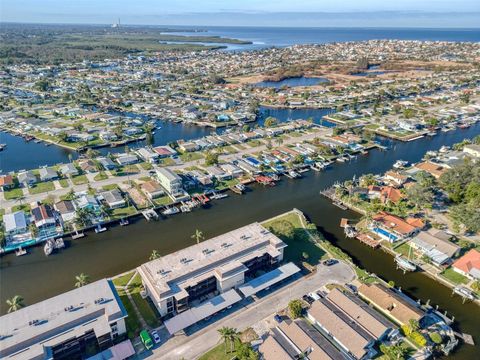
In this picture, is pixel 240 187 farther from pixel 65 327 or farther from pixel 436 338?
pixel 436 338

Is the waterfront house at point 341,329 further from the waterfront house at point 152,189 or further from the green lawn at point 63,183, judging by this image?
the green lawn at point 63,183

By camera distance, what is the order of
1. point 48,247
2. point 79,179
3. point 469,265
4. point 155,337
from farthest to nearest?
1. point 79,179
2. point 48,247
3. point 469,265
4. point 155,337

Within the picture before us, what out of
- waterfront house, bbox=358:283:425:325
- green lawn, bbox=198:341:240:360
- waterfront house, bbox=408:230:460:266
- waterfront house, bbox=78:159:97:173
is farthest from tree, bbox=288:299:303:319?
waterfront house, bbox=78:159:97:173

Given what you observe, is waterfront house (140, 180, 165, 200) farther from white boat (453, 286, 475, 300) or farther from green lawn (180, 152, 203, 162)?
white boat (453, 286, 475, 300)

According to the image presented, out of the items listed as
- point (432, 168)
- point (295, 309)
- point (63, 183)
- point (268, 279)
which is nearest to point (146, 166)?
point (63, 183)

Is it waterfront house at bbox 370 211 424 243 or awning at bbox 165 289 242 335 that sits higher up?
waterfront house at bbox 370 211 424 243

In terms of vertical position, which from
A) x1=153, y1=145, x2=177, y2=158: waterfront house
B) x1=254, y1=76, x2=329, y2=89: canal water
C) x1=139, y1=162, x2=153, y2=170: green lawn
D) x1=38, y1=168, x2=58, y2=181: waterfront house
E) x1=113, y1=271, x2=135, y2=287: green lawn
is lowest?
x1=113, y1=271, x2=135, y2=287: green lawn

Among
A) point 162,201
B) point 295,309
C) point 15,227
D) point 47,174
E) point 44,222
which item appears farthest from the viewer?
point 47,174
